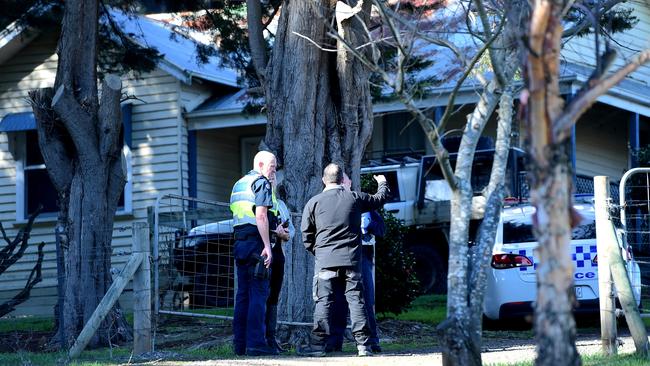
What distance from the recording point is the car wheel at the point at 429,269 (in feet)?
58.2

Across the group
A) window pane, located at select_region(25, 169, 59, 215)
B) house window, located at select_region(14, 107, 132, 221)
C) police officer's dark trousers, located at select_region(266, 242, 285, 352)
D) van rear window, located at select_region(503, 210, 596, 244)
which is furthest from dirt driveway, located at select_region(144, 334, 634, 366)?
window pane, located at select_region(25, 169, 59, 215)

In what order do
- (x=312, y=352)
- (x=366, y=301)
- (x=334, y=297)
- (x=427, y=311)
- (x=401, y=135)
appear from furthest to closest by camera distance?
(x=401, y=135) < (x=427, y=311) < (x=366, y=301) < (x=312, y=352) < (x=334, y=297)

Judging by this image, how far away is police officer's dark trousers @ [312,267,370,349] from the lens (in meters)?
9.43

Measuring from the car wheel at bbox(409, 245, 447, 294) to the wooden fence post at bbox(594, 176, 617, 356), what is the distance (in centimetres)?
869

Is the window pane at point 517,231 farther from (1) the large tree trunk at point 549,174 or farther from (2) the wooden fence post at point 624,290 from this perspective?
(1) the large tree trunk at point 549,174

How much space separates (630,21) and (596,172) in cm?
712

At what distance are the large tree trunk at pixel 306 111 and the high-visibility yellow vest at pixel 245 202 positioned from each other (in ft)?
6.30

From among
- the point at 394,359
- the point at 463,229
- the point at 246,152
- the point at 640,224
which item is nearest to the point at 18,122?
the point at 246,152

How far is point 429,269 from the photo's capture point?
58.3 feet

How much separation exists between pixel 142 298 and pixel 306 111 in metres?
2.93

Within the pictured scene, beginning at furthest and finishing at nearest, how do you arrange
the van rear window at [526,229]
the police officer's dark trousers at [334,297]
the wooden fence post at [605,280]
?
the van rear window at [526,229]
the police officer's dark trousers at [334,297]
the wooden fence post at [605,280]

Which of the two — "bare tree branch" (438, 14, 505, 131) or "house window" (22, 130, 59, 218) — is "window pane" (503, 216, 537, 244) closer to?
"bare tree branch" (438, 14, 505, 131)

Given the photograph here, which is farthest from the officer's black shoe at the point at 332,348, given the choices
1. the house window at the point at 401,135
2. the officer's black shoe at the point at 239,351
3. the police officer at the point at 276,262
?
the house window at the point at 401,135

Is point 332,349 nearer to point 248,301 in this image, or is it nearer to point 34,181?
point 248,301
